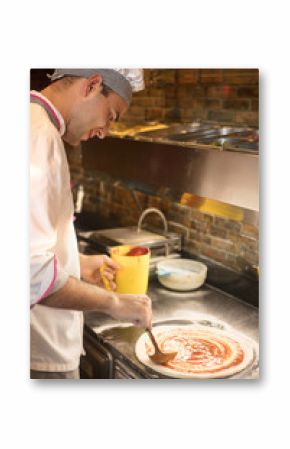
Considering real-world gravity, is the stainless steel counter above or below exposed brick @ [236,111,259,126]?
below

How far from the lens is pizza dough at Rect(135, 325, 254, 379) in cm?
188

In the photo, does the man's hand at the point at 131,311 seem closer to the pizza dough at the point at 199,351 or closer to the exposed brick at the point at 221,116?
the pizza dough at the point at 199,351

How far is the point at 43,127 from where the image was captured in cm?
188

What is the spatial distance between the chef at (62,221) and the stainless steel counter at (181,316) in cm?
5

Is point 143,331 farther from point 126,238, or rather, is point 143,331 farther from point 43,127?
point 43,127

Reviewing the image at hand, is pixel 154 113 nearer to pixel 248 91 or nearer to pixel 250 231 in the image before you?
pixel 248 91

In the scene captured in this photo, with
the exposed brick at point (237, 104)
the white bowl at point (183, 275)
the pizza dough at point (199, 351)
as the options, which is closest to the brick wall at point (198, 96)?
the exposed brick at point (237, 104)

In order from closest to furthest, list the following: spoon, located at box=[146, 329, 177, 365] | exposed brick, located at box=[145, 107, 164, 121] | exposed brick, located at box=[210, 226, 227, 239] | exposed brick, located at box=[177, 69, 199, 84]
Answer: spoon, located at box=[146, 329, 177, 365], exposed brick, located at box=[177, 69, 199, 84], exposed brick, located at box=[145, 107, 164, 121], exposed brick, located at box=[210, 226, 227, 239]

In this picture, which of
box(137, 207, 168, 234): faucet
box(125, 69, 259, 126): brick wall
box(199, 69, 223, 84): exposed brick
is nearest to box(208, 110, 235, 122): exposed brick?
box(125, 69, 259, 126): brick wall

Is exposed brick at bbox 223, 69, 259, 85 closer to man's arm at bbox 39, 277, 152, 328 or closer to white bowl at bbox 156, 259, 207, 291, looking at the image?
white bowl at bbox 156, 259, 207, 291

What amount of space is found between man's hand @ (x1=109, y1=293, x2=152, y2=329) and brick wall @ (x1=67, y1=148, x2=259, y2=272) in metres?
0.32
